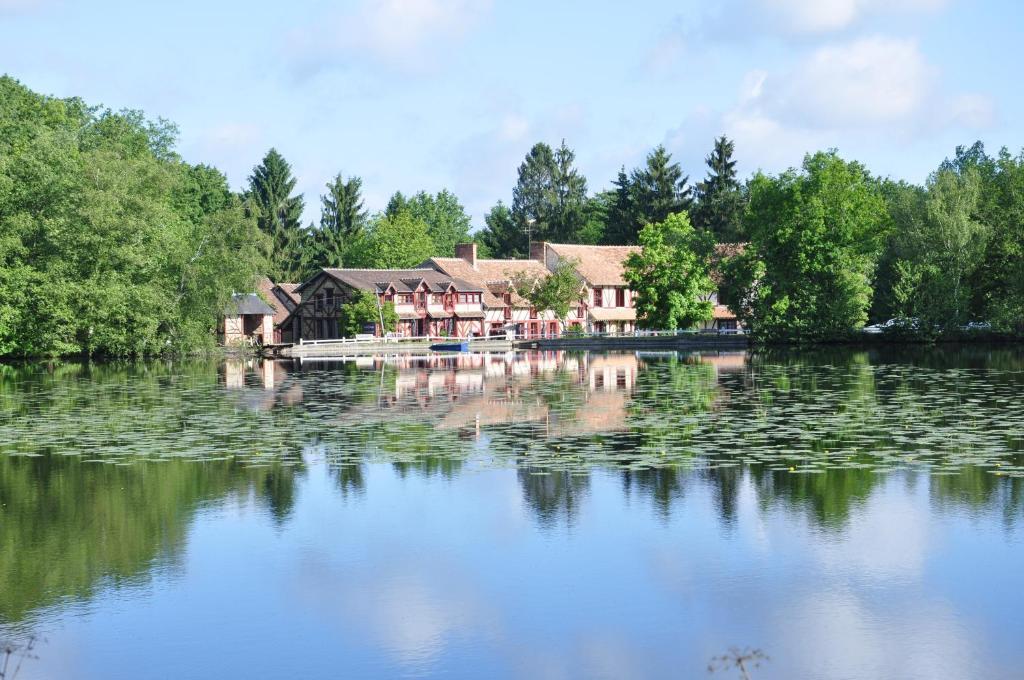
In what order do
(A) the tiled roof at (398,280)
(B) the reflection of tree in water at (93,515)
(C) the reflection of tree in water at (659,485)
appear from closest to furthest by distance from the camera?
(B) the reflection of tree in water at (93,515)
(C) the reflection of tree in water at (659,485)
(A) the tiled roof at (398,280)

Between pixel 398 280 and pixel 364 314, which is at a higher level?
pixel 398 280

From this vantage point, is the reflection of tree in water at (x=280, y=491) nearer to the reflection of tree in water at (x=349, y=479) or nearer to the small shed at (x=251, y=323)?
Result: the reflection of tree in water at (x=349, y=479)

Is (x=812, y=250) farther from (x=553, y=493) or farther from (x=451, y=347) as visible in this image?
(x=553, y=493)

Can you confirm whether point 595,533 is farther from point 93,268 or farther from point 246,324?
point 246,324

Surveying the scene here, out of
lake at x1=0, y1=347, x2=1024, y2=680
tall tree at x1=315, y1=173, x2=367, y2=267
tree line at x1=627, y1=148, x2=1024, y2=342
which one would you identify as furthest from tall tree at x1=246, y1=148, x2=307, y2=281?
lake at x1=0, y1=347, x2=1024, y2=680

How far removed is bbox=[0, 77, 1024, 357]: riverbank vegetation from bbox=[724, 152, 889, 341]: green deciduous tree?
0.10 m

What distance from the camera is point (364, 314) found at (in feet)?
291

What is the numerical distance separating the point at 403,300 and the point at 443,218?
40.4m

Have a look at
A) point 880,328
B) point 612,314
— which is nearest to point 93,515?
point 880,328

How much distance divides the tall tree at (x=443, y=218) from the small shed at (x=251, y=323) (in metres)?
37.3

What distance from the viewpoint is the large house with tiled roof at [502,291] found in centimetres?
10025

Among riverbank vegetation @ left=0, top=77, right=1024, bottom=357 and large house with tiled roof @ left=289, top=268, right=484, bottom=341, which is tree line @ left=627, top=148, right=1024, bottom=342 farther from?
large house with tiled roof @ left=289, top=268, right=484, bottom=341

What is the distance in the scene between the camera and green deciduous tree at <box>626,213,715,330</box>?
3376 inches

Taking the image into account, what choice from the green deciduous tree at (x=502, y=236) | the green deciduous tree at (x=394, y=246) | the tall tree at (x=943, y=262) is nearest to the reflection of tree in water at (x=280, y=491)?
the tall tree at (x=943, y=262)
